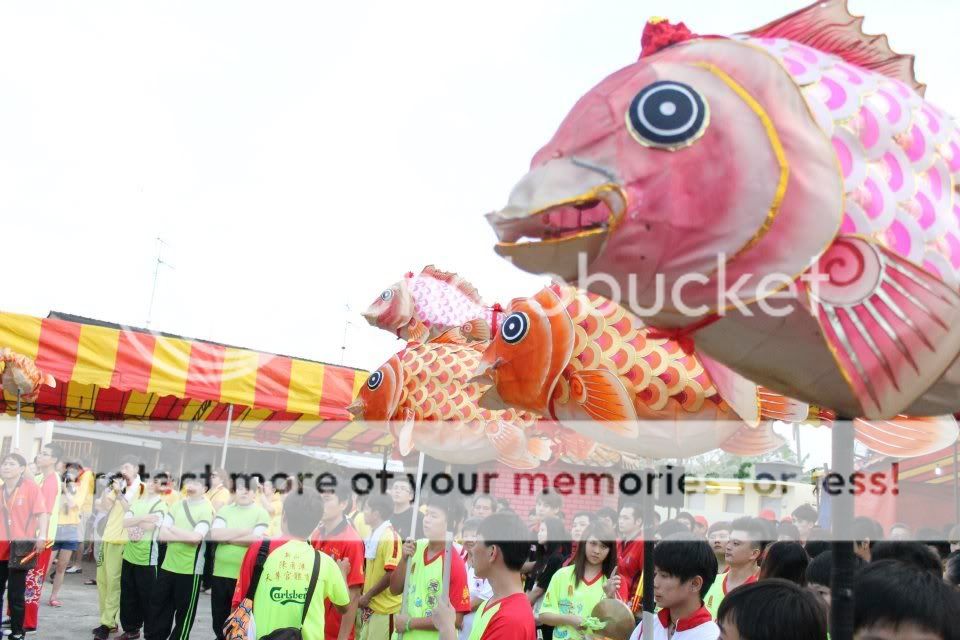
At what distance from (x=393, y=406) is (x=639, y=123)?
11.6 ft

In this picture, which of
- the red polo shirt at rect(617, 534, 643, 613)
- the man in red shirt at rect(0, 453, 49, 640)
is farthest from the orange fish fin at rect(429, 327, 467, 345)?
the man in red shirt at rect(0, 453, 49, 640)

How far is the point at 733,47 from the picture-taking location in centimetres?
149

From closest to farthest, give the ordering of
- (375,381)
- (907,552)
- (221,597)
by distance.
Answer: (907,552) → (375,381) → (221,597)

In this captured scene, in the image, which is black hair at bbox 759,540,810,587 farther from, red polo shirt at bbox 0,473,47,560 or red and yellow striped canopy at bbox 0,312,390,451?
red and yellow striped canopy at bbox 0,312,390,451

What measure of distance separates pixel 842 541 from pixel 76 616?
→ 8.54 meters

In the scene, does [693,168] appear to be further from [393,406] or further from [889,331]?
[393,406]

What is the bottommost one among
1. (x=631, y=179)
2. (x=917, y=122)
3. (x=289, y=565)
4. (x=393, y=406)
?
(x=289, y=565)

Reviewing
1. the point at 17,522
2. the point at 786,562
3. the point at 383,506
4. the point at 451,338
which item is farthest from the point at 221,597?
the point at 786,562

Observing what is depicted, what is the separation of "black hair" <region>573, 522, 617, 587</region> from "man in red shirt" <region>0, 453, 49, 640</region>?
4.34 meters

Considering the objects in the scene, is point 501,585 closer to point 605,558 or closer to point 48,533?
point 605,558

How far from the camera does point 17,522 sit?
6.67m

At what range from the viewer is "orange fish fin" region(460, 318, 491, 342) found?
5.03 m

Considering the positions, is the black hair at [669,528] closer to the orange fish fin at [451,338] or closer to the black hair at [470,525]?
the black hair at [470,525]

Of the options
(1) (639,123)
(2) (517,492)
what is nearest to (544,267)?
(1) (639,123)
